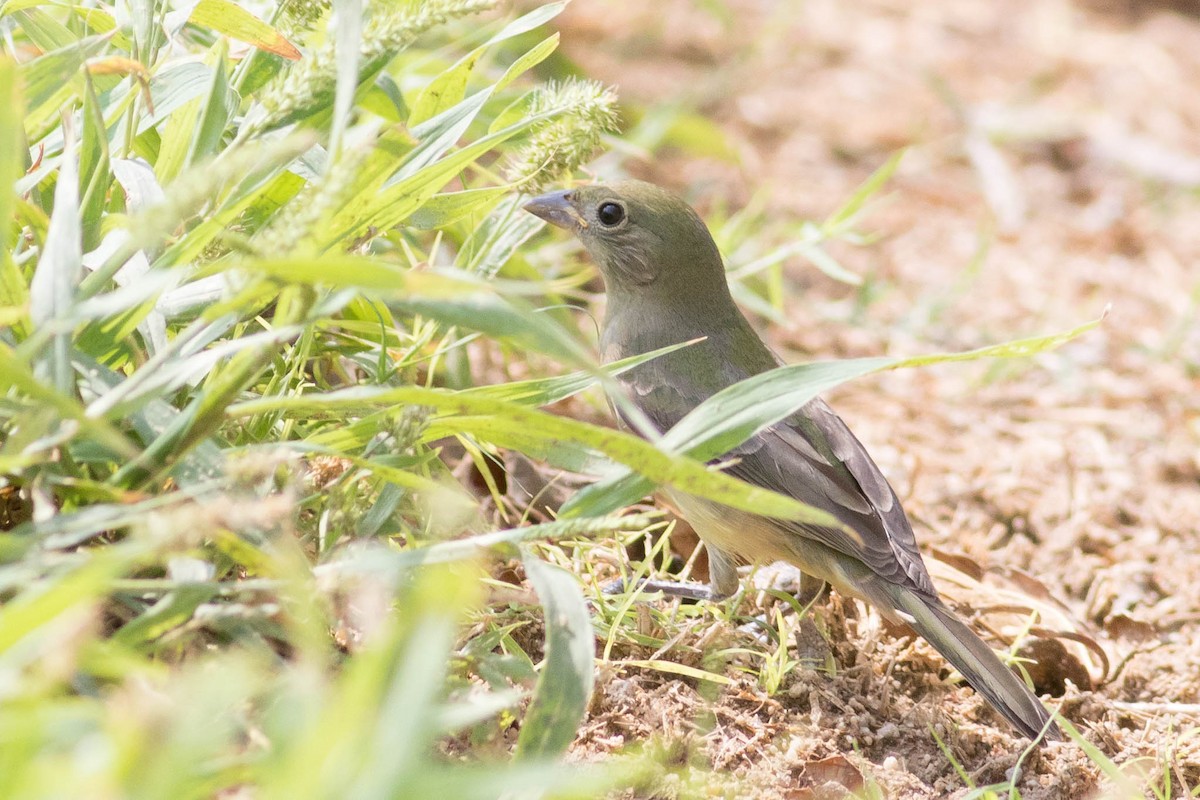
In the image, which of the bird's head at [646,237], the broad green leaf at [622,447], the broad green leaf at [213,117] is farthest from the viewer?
the bird's head at [646,237]

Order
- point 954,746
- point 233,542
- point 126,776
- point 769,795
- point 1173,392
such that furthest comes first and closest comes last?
point 1173,392
point 954,746
point 769,795
point 233,542
point 126,776

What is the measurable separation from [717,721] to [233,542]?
4.26ft

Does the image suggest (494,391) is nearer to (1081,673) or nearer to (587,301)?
(1081,673)

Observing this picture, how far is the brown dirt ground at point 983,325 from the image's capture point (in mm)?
3043

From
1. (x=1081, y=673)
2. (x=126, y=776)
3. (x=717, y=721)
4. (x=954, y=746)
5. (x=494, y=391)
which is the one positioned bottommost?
(x=1081, y=673)

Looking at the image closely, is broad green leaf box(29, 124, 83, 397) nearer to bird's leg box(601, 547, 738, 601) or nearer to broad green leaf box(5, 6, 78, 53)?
broad green leaf box(5, 6, 78, 53)

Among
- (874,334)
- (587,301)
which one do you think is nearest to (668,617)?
(587,301)

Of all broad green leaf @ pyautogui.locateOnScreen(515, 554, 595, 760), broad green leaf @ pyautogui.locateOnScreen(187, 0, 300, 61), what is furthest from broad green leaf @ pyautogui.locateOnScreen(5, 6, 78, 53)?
broad green leaf @ pyautogui.locateOnScreen(515, 554, 595, 760)

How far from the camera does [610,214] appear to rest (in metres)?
4.12

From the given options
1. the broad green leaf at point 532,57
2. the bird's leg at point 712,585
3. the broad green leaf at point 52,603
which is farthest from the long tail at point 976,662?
the broad green leaf at point 52,603

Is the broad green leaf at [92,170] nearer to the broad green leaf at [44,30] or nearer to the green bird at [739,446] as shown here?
the broad green leaf at [44,30]

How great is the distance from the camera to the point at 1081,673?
11.8ft

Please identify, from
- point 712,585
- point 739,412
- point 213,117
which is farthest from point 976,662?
point 213,117

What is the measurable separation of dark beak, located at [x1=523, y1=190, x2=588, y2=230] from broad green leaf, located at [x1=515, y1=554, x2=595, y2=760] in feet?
6.12
